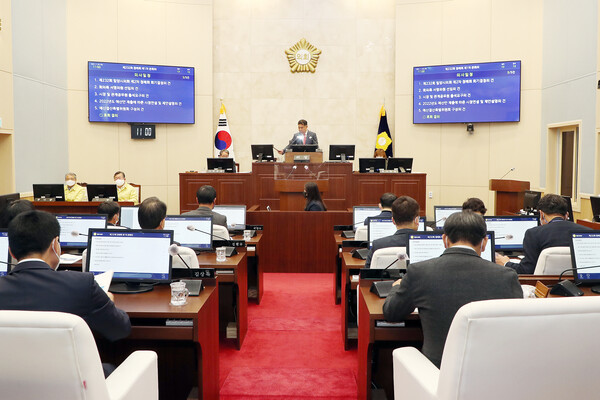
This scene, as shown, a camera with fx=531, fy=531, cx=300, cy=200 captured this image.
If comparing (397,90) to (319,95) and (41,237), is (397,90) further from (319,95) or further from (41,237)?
(41,237)

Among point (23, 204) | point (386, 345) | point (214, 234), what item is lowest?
point (386, 345)

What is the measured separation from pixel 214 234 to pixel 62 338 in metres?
3.33

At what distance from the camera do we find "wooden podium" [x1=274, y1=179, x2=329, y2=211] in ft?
26.7

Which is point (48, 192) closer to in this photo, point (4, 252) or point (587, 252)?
point (4, 252)

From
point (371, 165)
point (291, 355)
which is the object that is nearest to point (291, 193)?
point (371, 165)

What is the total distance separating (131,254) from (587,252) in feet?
8.97

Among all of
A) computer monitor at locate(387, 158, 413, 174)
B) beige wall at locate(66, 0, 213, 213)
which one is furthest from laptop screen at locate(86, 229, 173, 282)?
beige wall at locate(66, 0, 213, 213)

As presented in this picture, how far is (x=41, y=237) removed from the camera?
2.18 meters

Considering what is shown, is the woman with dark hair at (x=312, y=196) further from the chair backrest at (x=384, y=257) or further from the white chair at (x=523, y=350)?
the white chair at (x=523, y=350)

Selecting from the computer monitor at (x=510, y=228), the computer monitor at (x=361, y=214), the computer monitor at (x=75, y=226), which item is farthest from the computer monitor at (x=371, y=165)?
the computer monitor at (x=75, y=226)

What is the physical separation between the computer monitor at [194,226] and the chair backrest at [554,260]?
8.61 feet

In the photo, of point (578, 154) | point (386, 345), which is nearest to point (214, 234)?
point (386, 345)

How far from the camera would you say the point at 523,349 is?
1.65 m

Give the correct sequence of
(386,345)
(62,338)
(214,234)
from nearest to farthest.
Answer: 1. (62,338)
2. (386,345)
3. (214,234)
